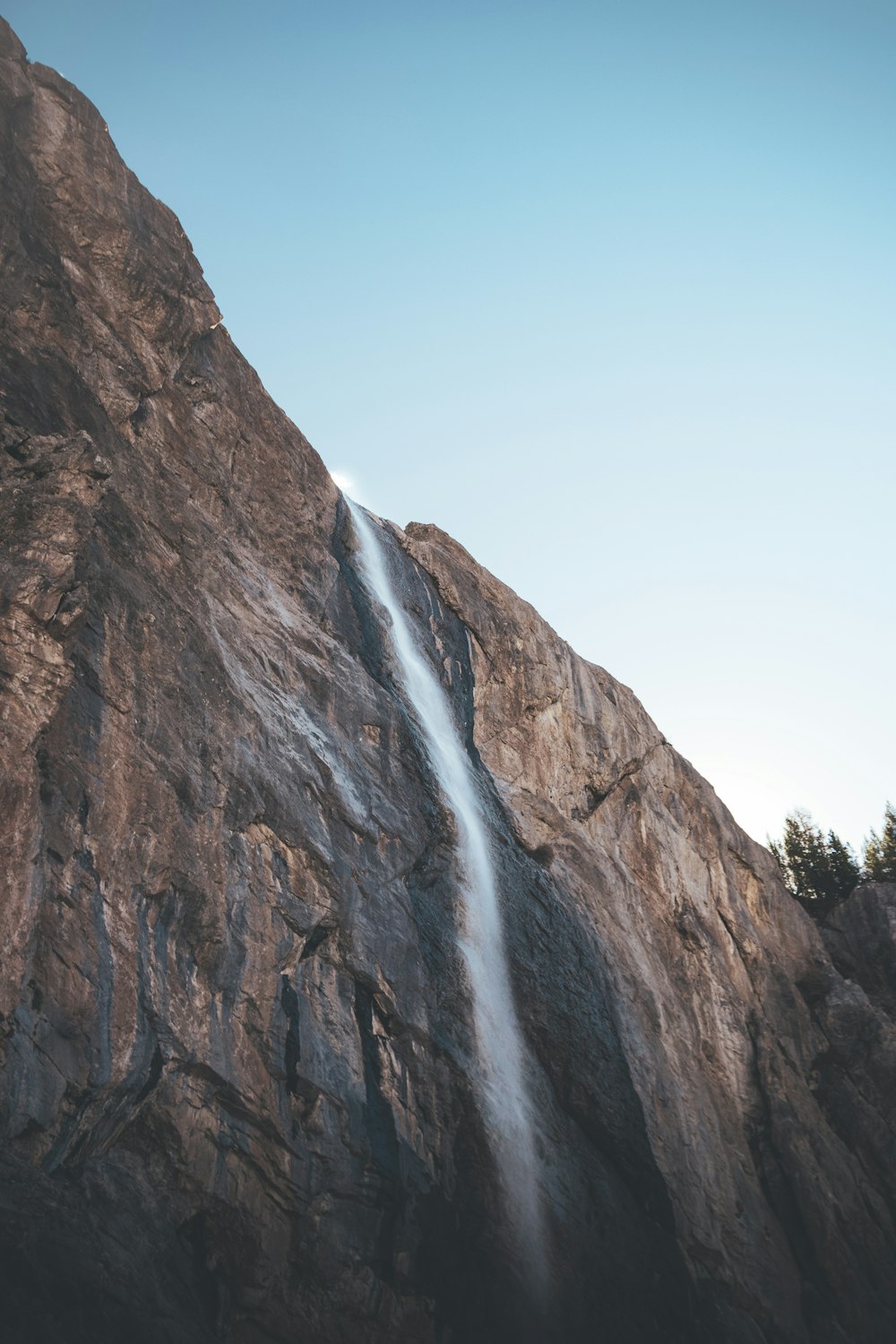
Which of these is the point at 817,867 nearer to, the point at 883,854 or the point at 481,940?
the point at 883,854

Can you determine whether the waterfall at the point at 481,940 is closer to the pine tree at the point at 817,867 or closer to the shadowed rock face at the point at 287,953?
the shadowed rock face at the point at 287,953

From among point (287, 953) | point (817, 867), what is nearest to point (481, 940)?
point (287, 953)

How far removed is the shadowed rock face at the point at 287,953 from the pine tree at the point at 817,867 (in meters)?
12.1

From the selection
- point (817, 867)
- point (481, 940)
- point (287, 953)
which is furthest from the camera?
point (817, 867)

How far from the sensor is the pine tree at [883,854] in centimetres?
4659

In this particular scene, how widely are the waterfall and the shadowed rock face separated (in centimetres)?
56

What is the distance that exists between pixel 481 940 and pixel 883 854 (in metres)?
32.1

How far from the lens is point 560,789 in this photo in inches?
1293

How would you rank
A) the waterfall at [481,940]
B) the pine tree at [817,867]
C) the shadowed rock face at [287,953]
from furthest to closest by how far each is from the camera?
the pine tree at [817,867] → the waterfall at [481,940] → the shadowed rock face at [287,953]

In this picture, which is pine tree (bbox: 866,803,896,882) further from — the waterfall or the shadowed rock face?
the waterfall


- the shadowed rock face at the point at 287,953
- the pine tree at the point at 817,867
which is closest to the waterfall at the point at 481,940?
the shadowed rock face at the point at 287,953

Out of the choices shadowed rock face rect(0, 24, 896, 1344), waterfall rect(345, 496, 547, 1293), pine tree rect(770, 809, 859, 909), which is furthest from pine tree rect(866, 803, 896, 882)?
waterfall rect(345, 496, 547, 1293)

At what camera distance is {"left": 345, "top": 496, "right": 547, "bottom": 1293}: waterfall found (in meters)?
20.1

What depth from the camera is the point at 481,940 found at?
78.0 ft
